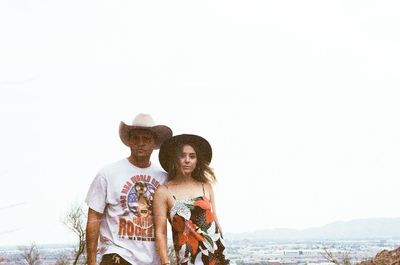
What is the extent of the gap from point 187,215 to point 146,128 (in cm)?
72

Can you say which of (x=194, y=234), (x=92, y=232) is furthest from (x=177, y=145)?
(x=92, y=232)

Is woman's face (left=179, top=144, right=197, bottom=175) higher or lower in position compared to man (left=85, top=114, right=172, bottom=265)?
higher

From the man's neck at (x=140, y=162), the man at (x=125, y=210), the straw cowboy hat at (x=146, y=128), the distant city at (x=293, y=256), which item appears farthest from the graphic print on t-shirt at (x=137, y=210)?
the distant city at (x=293, y=256)

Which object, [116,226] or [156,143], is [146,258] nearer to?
[116,226]

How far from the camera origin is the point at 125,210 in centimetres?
462

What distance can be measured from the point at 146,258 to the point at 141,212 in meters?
0.31

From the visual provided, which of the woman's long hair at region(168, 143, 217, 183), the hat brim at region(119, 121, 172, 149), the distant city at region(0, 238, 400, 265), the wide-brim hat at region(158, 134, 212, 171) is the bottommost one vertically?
the distant city at region(0, 238, 400, 265)

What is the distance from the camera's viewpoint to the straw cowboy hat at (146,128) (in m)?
4.92

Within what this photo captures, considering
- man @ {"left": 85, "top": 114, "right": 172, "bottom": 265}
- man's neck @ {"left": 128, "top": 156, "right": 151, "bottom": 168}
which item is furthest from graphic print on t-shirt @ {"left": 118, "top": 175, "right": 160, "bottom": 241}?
man's neck @ {"left": 128, "top": 156, "right": 151, "bottom": 168}

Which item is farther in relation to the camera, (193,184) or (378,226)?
(378,226)

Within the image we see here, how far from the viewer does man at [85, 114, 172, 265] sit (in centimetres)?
460

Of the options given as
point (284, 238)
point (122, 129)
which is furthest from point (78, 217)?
point (284, 238)

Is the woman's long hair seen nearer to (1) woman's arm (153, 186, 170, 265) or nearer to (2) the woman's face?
(2) the woman's face

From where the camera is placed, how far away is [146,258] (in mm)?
4602
